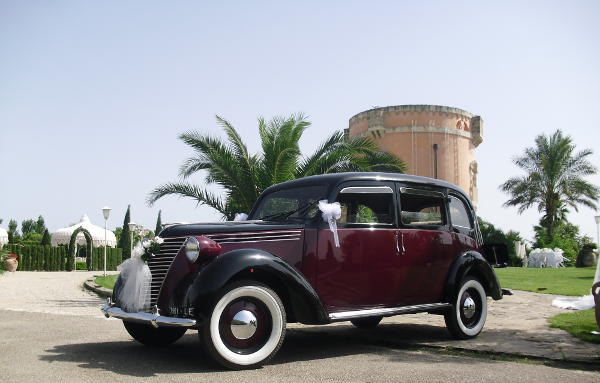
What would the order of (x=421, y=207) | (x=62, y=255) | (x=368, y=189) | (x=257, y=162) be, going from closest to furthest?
1. (x=368, y=189)
2. (x=421, y=207)
3. (x=257, y=162)
4. (x=62, y=255)

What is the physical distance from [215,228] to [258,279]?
628 mm

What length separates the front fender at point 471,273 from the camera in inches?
248

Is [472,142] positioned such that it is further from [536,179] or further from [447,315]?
[447,315]

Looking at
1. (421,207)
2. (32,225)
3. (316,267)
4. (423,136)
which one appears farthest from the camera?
(32,225)

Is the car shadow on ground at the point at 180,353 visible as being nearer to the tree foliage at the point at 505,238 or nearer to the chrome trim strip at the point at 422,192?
the chrome trim strip at the point at 422,192

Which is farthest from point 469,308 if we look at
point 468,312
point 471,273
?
point 471,273

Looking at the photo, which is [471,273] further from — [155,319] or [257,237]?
[155,319]

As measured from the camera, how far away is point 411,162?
114ft

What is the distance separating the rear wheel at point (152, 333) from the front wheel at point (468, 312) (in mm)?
3179

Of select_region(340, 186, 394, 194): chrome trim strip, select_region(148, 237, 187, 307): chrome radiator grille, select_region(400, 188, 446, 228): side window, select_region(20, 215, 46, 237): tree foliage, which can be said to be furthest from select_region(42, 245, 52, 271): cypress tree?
select_region(20, 215, 46, 237): tree foliage

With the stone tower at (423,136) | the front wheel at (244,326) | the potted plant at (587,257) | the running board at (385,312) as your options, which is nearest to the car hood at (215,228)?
the front wheel at (244,326)

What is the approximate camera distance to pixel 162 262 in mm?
4879

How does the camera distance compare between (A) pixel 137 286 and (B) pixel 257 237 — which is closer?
(A) pixel 137 286

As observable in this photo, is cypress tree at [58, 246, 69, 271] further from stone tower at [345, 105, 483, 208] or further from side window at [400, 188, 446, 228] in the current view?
side window at [400, 188, 446, 228]
